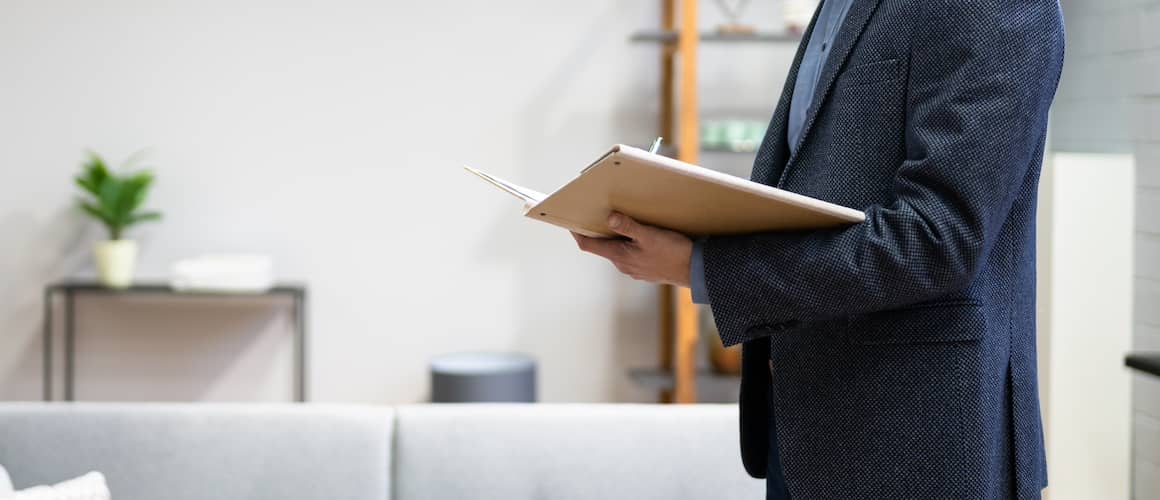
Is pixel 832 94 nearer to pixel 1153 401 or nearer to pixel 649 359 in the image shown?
A: pixel 1153 401

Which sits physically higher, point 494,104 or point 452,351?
point 494,104

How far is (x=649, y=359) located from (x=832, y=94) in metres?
3.08

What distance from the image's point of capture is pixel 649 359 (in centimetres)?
416

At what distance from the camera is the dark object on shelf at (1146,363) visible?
2.16m

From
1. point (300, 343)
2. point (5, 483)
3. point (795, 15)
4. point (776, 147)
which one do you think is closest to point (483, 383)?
point (300, 343)

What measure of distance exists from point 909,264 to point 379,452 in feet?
3.83

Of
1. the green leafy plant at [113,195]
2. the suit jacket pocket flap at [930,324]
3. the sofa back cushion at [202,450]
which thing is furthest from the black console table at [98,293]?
the suit jacket pocket flap at [930,324]

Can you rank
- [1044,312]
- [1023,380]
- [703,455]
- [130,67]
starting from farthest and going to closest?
[130,67], [1044,312], [703,455], [1023,380]

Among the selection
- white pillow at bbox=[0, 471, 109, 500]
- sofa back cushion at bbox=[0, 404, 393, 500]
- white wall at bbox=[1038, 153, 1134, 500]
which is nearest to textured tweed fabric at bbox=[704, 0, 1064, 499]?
sofa back cushion at bbox=[0, 404, 393, 500]

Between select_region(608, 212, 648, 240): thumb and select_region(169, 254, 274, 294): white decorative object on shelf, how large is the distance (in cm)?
278

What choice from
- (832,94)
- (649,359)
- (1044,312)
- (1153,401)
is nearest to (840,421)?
(832,94)

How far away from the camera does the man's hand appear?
3.66ft

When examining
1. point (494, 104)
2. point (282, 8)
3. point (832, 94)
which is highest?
point (282, 8)

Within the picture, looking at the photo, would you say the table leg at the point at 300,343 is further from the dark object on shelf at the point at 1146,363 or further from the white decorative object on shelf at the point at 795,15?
the dark object on shelf at the point at 1146,363
